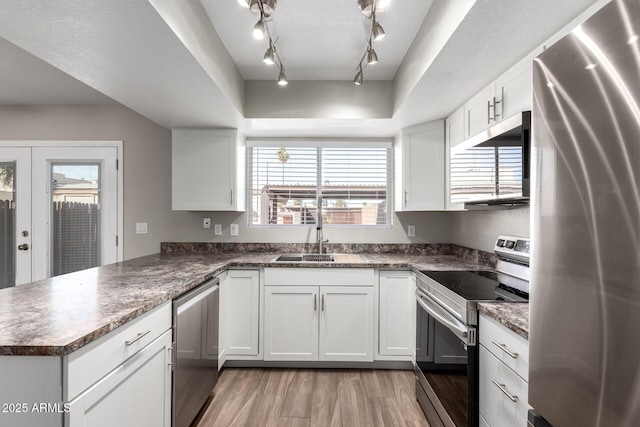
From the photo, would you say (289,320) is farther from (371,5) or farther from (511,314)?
(371,5)

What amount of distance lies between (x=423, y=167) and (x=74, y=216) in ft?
11.2

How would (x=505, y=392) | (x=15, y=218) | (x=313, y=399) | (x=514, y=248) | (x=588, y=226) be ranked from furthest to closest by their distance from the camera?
(x=15, y=218) → (x=313, y=399) → (x=514, y=248) → (x=505, y=392) → (x=588, y=226)

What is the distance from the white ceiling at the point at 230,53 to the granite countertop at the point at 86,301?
3.74ft

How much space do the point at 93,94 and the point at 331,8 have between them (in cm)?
239

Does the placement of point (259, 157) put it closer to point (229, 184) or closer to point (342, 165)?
point (229, 184)

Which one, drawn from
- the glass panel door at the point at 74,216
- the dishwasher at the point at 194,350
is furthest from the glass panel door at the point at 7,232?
the dishwasher at the point at 194,350

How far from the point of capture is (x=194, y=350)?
173 cm

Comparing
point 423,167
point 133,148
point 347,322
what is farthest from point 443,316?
point 133,148

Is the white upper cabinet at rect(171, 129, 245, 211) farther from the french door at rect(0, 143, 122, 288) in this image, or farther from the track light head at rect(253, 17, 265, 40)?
the track light head at rect(253, 17, 265, 40)

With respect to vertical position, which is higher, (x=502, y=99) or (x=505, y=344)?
(x=502, y=99)

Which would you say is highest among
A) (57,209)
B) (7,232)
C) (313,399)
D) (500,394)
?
(57,209)

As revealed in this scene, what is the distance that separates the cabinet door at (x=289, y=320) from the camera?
7.90 feet

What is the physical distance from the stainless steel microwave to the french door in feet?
10.3

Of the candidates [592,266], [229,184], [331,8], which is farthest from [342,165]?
[592,266]
